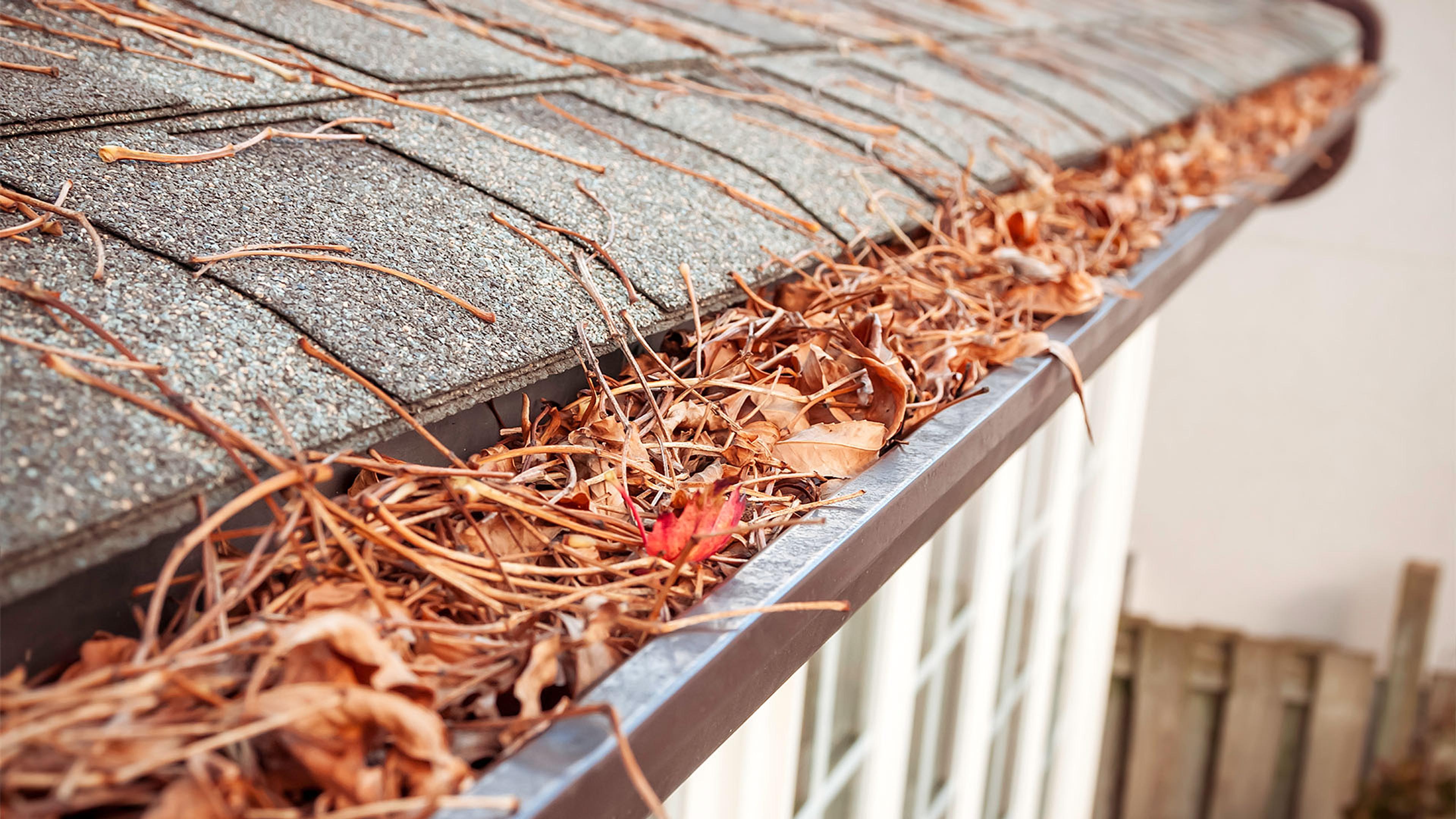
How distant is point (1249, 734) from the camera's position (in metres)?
6.02

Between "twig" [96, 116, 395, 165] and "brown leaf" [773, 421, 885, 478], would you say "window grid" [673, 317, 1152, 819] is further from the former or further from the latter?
"twig" [96, 116, 395, 165]

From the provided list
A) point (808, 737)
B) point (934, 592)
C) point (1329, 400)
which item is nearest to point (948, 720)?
point (934, 592)

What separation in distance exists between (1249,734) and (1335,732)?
440 mm

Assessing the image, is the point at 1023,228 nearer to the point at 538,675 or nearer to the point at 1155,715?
the point at 538,675

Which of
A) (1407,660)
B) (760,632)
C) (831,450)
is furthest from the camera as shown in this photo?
(1407,660)

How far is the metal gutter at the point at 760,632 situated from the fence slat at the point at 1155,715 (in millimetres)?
5301

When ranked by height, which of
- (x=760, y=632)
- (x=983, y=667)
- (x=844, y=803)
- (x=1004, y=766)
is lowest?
(x=1004, y=766)

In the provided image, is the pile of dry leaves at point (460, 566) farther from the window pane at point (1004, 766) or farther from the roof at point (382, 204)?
the window pane at point (1004, 766)

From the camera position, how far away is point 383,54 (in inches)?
51.9

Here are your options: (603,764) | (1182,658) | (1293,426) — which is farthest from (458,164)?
(1293,426)

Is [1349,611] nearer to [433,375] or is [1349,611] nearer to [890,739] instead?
[890,739]

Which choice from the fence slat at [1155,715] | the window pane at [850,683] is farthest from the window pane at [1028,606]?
the fence slat at [1155,715]

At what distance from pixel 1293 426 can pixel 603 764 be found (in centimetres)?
707

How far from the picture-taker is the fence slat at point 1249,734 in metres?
5.95
